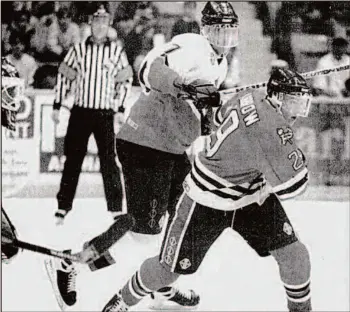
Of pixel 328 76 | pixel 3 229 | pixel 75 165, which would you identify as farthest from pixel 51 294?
pixel 328 76

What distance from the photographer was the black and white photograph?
2.55 metres

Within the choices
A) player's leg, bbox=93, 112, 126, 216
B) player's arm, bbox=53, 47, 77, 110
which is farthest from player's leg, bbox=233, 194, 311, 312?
player's arm, bbox=53, 47, 77, 110

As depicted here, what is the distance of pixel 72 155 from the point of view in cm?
265

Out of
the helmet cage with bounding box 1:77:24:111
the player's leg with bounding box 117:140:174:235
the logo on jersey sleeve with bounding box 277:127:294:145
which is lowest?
the player's leg with bounding box 117:140:174:235

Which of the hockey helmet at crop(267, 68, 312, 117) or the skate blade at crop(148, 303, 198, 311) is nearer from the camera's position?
the hockey helmet at crop(267, 68, 312, 117)

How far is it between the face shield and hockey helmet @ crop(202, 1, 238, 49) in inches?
29.9

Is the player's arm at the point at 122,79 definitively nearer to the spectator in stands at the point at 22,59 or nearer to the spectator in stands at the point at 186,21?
the spectator in stands at the point at 186,21

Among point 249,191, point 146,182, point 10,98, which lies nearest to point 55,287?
point 146,182

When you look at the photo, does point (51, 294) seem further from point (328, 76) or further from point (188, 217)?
point (328, 76)

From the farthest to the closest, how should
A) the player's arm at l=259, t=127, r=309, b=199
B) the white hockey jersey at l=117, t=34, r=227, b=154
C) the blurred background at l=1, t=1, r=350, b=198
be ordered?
the blurred background at l=1, t=1, r=350, b=198, the white hockey jersey at l=117, t=34, r=227, b=154, the player's arm at l=259, t=127, r=309, b=199

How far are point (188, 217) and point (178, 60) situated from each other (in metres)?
0.59

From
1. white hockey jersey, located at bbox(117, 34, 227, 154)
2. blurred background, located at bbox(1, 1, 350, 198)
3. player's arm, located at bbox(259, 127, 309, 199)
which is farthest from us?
blurred background, located at bbox(1, 1, 350, 198)

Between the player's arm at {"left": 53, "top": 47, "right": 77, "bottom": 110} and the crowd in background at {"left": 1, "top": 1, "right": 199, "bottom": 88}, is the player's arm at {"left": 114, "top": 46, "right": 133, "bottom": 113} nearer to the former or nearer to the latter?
the crowd in background at {"left": 1, "top": 1, "right": 199, "bottom": 88}

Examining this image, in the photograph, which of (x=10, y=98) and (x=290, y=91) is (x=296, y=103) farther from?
(x=10, y=98)
